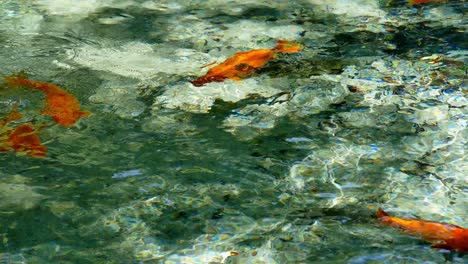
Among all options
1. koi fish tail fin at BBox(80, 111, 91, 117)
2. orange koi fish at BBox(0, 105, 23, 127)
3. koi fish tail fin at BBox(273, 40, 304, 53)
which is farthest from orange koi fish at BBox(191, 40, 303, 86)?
orange koi fish at BBox(0, 105, 23, 127)

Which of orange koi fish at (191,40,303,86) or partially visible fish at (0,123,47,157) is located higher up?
orange koi fish at (191,40,303,86)

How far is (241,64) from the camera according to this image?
4535mm

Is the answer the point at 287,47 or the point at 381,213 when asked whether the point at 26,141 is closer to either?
the point at 381,213

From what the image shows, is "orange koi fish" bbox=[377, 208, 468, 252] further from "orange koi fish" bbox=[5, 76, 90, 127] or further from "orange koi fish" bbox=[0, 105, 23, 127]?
"orange koi fish" bbox=[0, 105, 23, 127]

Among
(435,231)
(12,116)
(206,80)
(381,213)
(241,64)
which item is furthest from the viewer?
(241,64)

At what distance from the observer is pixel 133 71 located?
449 cm

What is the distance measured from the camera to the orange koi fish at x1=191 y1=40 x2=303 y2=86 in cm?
438

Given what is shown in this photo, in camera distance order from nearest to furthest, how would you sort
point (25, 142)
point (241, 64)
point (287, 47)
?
point (25, 142) → point (241, 64) → point (287, 47)

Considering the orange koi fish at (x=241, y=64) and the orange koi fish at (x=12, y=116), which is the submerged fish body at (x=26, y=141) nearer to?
the orange koi fish at (x=12, y=116)

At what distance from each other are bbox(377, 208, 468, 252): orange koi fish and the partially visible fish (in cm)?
164

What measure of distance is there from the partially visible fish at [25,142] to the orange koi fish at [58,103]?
6.6 inches

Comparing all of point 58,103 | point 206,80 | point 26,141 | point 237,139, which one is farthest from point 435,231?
point 58,103

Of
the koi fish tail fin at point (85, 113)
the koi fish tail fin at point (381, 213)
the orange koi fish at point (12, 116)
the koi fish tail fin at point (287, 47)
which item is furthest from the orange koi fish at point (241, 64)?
the koi fish tail fin at point (381, 213)

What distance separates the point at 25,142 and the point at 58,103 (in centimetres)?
43
